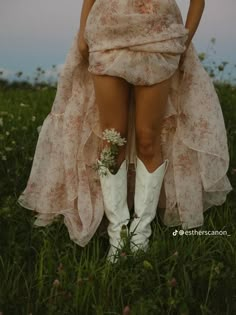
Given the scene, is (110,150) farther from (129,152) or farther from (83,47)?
(83,47)

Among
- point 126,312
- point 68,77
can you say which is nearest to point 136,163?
point 68,77

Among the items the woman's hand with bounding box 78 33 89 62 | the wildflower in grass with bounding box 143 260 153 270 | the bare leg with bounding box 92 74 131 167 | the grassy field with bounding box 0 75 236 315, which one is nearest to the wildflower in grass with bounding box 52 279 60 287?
the grassy field with bounding box 0 75 236 315

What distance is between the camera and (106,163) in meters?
3.64

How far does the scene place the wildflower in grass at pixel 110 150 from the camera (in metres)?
3.58

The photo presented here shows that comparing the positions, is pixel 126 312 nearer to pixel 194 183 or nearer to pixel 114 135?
pixel 114 135

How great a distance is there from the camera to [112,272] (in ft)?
A: 11.3

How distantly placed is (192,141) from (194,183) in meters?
0.25

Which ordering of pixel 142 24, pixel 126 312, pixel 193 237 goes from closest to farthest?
pixel 126 312 < pixel 142 24 < pixel 193 237

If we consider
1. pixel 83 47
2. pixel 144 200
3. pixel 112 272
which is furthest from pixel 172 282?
pixel 83 47

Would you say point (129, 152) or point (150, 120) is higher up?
point (150, 120)

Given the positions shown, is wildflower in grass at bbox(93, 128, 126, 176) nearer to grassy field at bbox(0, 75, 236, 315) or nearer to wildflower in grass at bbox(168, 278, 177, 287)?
grassy field at bbox(0, 75, 236, 315)

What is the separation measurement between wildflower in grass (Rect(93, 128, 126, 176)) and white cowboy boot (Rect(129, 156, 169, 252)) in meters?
0.19

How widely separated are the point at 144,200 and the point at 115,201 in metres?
0.15

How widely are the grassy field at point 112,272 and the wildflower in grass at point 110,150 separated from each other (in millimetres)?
429
